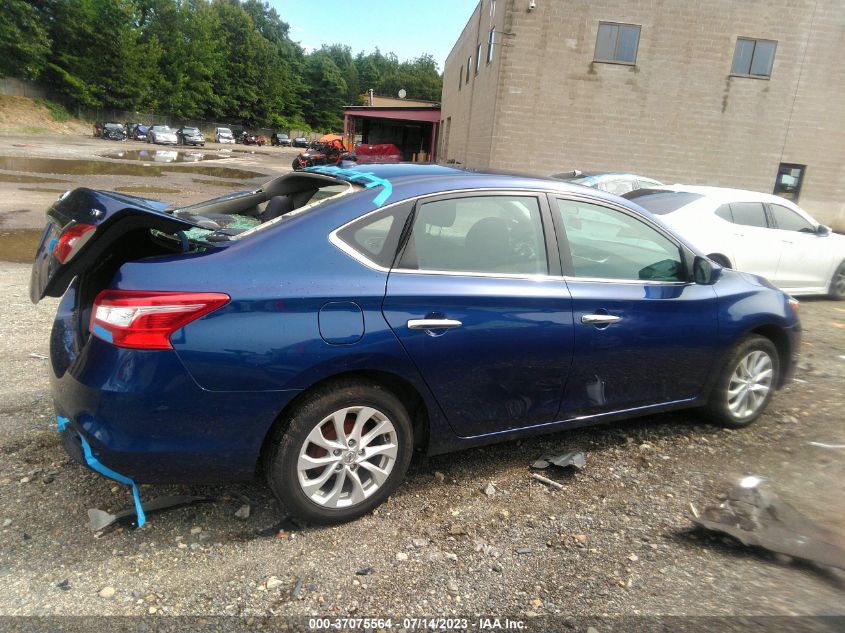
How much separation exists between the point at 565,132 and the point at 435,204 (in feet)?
59.6

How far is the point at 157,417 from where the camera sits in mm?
2430

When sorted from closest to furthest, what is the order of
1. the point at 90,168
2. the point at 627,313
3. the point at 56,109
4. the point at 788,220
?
the point at 627,313 < the point at 788,220 < the point at 90,168 < the point at 56,109

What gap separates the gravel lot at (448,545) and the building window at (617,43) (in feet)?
60.4

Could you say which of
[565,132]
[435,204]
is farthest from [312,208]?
[565,132]

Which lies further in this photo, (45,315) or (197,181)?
(197,181)

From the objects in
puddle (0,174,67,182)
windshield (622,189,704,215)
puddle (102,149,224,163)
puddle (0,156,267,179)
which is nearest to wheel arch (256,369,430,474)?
windshield (622,189,704,215)

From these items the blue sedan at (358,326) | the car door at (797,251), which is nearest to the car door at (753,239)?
the car door at (797,251)

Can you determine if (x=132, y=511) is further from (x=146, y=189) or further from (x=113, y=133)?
(x=113, y=133)

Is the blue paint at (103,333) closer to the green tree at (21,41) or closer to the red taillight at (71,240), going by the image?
the red taillight at (71,240)

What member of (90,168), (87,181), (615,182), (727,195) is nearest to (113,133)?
(90,168)

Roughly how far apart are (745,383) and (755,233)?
450cm

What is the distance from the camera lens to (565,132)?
19.7m

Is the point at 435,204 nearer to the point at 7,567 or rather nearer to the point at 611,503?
the point at 611,503

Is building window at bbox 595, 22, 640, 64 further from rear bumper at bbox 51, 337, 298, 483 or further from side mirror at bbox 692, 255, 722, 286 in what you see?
rear bumper at bbox 51, 337, 298, 483
